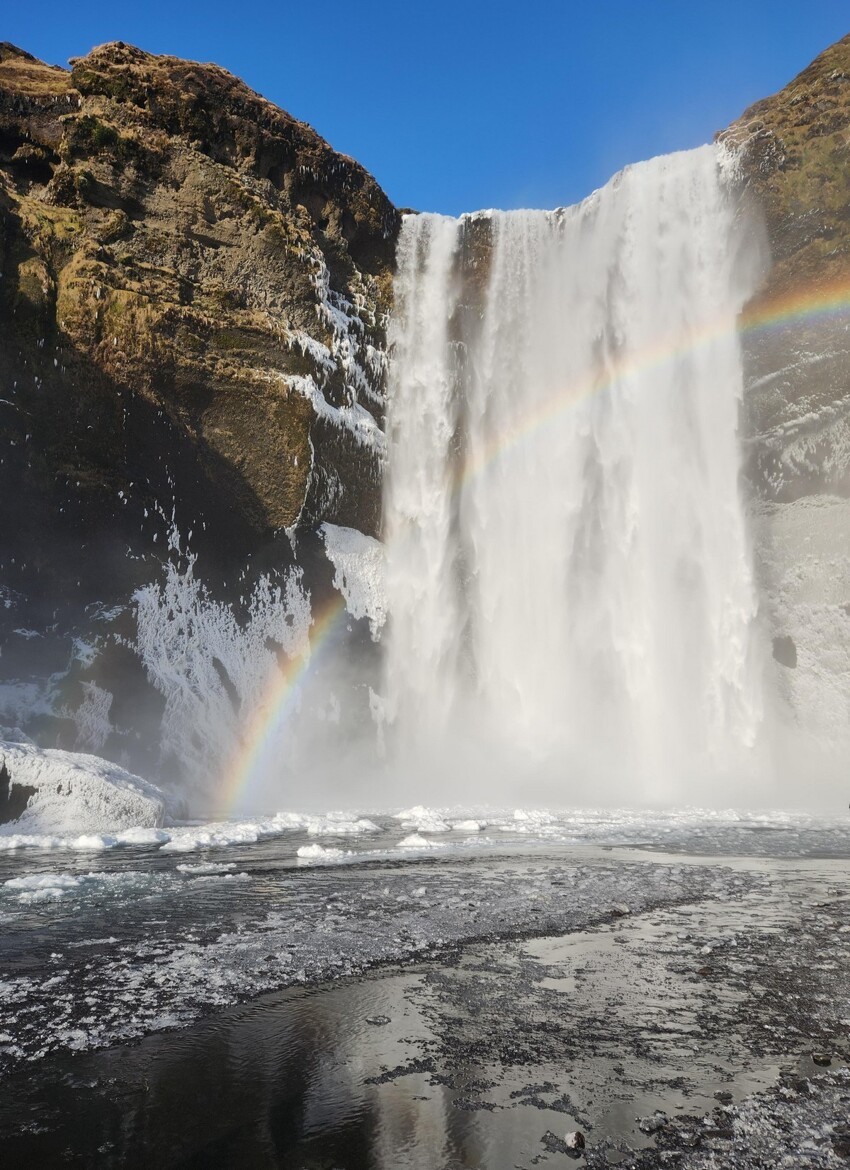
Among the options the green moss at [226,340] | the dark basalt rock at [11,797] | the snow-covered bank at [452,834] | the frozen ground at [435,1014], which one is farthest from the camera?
the green moss at [226,340]

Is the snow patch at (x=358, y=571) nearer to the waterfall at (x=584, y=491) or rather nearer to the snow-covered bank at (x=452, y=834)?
the waterfall at (x=584, y=491)

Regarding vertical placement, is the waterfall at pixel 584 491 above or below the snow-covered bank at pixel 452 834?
above

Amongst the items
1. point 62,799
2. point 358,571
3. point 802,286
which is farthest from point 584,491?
point 62,799

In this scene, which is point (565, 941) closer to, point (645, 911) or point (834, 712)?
point (645, 911)

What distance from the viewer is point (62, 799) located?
46.8ft

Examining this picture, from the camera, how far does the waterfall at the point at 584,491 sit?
98.4ft

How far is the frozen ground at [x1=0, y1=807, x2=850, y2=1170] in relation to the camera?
9.32 feet

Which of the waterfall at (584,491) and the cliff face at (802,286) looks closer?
the cliff face at (802,286)

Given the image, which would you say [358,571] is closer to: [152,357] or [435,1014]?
[152,357]

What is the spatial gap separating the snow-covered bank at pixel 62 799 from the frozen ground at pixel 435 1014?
225 inches

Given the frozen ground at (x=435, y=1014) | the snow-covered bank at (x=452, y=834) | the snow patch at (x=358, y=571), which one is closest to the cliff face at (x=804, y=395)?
the snow-covered bank at (x=452, y=834)

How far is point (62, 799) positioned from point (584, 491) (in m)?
22.9

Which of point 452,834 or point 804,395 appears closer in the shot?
point 452,834

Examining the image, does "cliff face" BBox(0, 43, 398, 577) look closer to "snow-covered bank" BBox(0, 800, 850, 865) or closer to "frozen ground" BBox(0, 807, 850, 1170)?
"snow-covered bank" BBox(0, 800, 850, 865)
